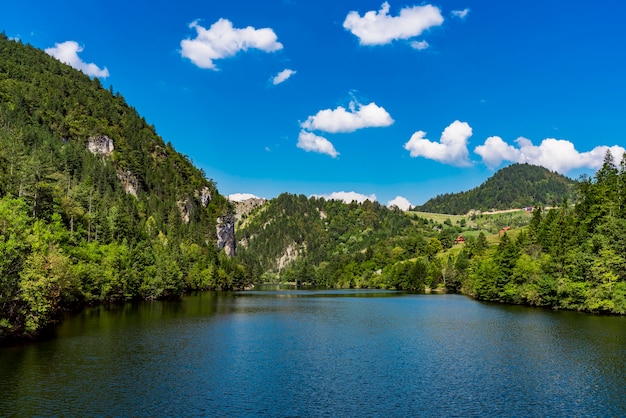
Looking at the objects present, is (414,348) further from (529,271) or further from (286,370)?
(529,271)

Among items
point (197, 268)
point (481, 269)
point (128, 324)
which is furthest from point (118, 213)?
point (481, 269)

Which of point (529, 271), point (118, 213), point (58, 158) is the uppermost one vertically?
point (58, 158)

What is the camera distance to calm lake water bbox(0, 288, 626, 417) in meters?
33.3

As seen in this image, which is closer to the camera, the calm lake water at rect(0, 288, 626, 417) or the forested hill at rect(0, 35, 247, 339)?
the calm lake water at rect(0, 288, 626, 417)

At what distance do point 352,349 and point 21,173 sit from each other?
81.0 metres

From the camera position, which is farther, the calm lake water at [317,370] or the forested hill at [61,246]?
the forested hill at [61,246]

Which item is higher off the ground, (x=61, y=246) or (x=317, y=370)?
(x=61, y=246)

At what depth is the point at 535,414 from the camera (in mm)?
32250

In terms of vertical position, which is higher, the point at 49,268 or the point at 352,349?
the point at 49,268

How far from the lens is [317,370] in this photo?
146 ft

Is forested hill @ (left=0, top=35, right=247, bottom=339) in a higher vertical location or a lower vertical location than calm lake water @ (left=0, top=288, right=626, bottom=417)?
higher

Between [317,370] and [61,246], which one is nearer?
[317,370]

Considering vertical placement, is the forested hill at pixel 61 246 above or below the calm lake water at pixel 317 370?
above

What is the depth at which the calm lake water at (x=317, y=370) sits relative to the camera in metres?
33.3
